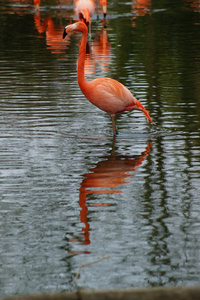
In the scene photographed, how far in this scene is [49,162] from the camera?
6887 millimetres

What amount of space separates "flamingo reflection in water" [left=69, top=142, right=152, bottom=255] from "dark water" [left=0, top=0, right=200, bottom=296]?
0.01 metres

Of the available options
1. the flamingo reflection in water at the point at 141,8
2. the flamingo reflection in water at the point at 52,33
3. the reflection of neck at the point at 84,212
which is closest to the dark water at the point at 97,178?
the reflection of neck at the point at 84,212

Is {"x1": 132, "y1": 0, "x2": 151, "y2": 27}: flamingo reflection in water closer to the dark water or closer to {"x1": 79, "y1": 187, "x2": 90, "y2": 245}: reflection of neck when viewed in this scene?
the dark water

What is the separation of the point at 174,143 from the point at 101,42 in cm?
1011

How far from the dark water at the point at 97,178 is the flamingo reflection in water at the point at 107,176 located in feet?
0.04

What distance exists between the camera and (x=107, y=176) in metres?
6.39

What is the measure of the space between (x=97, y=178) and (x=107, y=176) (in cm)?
12

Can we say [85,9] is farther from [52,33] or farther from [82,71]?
[82,71]

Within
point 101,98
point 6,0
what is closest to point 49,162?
point 101,98

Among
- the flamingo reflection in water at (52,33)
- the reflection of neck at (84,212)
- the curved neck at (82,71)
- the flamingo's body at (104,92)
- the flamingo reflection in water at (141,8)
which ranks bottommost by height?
the flamingo reflection in water at (141,8)

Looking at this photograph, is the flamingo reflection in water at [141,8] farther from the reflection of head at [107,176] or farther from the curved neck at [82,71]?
the reflection of head at [107,176]

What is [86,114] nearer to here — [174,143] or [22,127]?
[22,127]

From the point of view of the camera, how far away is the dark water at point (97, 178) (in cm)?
426

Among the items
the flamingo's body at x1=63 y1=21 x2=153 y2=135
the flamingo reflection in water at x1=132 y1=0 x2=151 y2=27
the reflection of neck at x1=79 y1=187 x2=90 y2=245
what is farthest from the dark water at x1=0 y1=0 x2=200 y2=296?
the flamingo reflection in water at x1=132 y1=0 x2=151 y2=27
